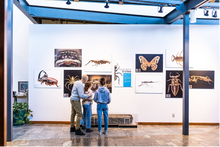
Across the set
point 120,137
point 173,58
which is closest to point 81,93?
point 120,137

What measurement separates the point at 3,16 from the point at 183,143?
5.00 meters

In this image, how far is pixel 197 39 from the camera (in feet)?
26.1

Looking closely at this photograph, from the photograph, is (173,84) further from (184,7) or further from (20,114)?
(20,114)

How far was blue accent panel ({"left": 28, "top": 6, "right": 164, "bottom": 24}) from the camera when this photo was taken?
8047 mm

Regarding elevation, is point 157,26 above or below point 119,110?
above

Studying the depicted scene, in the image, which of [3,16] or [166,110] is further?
[166,110]

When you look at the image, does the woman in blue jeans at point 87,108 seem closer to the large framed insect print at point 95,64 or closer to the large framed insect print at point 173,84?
the large framed insect print at point 95,64

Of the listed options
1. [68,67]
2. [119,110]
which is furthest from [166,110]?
[68,67]

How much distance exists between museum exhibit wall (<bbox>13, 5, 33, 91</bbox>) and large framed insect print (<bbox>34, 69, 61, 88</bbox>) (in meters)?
1.53

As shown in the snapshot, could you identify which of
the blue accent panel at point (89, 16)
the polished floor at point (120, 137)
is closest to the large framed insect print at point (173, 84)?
the polished floor at point (120, 137)

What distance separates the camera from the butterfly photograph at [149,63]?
309 inches

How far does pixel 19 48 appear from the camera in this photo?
29.8 ft

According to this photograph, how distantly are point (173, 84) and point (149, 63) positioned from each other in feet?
3.80

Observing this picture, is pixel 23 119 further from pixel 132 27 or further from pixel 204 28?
pixel 204 28
